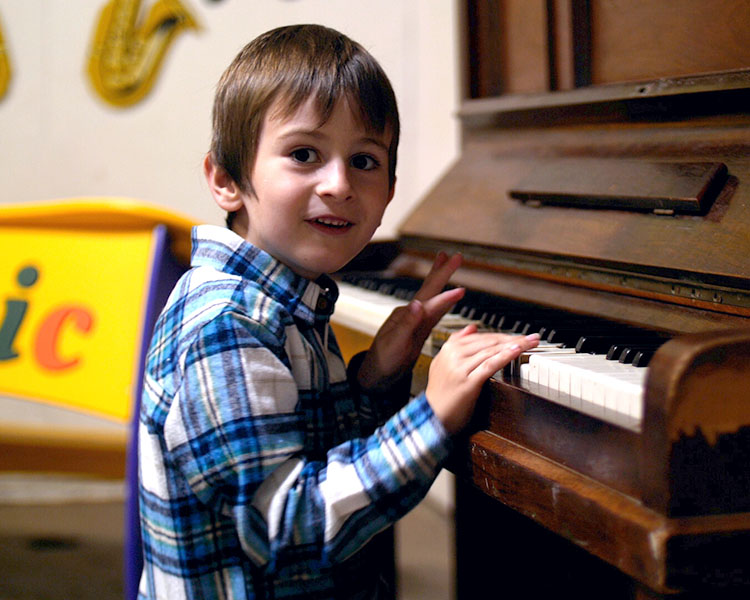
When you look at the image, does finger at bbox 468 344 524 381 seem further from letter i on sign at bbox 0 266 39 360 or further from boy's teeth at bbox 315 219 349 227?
letter i on sign at bbox 0 266 39 360

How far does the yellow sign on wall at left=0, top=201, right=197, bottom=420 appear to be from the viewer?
1.70m

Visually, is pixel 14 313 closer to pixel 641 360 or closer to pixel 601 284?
pixel 601 284

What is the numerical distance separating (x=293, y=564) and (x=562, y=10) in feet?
3.56

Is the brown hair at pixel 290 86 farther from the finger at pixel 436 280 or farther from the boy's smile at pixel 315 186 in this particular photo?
the finger at pixel 436 280

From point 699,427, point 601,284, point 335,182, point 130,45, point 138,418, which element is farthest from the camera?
point 130,45

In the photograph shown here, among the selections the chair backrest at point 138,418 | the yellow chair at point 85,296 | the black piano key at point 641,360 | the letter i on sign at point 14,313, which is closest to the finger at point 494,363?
the black piano key at point 641,360

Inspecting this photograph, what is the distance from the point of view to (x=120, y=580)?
2588mm

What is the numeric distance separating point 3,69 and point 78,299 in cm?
179

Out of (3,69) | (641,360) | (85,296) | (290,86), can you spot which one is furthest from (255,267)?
(3,69)

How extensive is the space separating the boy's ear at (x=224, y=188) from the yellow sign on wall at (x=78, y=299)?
0.53m

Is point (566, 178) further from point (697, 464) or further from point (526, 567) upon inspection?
point (697, 464)

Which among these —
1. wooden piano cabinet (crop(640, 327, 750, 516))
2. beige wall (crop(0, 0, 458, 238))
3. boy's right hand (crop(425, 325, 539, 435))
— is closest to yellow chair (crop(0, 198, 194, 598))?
boy's right hand (crop(425, 325, 539, 435))

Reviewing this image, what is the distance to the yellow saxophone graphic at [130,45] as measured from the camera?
3150mm

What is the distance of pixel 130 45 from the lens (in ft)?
10.4
